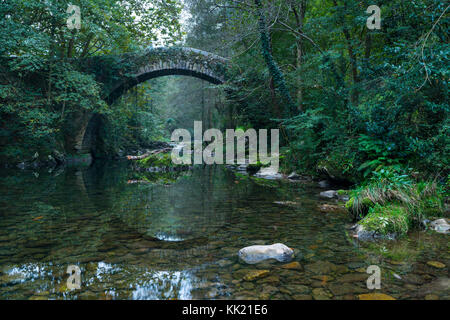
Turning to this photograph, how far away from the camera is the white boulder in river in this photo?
2.84 metres

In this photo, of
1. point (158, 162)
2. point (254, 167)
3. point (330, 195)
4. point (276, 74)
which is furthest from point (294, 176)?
point (158, 162)

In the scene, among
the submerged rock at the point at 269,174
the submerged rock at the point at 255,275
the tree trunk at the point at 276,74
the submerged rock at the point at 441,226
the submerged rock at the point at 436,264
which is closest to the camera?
the submerged rock at the point at 255,275

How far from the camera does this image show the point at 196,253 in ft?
10.2

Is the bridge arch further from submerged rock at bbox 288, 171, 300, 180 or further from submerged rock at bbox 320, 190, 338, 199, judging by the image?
submerged rock at bbox 320, 190, 338, 199

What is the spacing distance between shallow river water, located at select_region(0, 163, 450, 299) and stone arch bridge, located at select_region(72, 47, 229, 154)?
11.4 metres

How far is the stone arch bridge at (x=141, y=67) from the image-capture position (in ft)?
51.9

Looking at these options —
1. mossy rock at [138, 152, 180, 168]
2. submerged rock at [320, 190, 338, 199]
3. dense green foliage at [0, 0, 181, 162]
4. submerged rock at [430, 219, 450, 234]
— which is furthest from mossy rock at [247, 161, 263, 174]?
dense green foliage at [0, 0, 181, 162]

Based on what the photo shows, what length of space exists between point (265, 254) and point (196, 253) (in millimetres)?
753

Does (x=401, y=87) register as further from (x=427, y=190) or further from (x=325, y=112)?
(x=325, y=112)

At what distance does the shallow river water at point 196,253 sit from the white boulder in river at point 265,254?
9 centimetres

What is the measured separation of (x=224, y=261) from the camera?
2.88 metres

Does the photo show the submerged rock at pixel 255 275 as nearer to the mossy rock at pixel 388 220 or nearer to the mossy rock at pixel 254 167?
the mossy rock at pixel 388 220

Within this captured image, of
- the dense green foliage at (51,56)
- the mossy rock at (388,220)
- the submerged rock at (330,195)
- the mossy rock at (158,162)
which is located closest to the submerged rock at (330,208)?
the submerged rock at (330,195)
